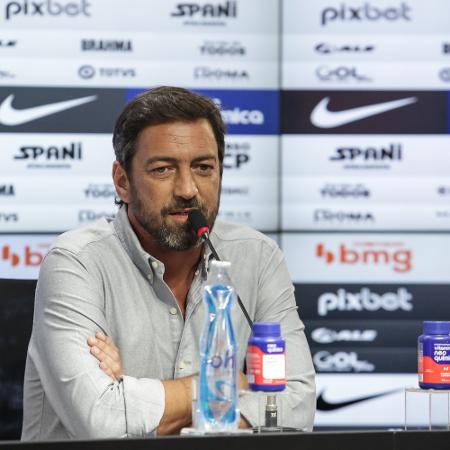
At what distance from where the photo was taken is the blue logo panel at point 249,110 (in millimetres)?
4281

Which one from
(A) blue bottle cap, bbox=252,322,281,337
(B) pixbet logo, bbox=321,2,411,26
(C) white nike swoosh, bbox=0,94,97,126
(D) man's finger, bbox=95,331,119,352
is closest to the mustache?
(D) man's finger, bbox=95,331,119,352

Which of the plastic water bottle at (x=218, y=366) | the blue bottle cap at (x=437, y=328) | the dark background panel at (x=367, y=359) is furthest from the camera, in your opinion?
the dark background panel at (x=367, y=359)

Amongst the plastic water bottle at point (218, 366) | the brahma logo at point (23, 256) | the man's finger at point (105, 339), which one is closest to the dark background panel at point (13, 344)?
the man's finger at point (105, 339)

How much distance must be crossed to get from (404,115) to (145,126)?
2.11 m

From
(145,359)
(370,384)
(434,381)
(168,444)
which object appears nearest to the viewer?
(168,444)

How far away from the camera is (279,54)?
430 cm

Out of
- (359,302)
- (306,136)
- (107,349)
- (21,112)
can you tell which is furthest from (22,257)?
(107,349)

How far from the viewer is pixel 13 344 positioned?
2438mm

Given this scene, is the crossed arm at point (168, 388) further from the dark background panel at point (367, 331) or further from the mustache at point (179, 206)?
the dark background panel at point (367, 331)

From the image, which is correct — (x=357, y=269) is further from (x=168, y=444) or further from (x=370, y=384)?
(x=168, y=444)

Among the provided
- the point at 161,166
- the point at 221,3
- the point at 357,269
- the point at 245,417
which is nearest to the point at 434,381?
the point at 245,417

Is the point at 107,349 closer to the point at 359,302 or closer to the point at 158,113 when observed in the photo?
the point at 158,113

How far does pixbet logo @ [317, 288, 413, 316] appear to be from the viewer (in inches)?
169

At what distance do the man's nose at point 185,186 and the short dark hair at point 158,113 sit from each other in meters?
0.15
